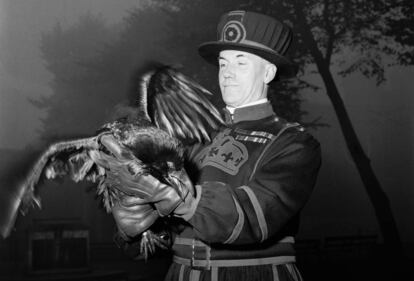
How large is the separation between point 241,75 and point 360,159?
373 cm

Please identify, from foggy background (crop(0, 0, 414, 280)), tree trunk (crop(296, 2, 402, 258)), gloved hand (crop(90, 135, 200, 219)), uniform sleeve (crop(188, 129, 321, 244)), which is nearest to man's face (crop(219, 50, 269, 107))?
uniform sleeve (crop(188, 129, 321, 244))

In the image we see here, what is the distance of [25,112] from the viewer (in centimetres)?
416

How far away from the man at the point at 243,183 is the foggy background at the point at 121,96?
1.85 metres

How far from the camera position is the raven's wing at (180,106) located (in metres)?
1.74

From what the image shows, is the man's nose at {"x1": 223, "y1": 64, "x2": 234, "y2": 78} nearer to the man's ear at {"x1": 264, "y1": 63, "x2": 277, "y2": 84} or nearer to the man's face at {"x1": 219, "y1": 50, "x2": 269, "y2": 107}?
the man's face at {"x1": 219, "y1": 50, "x2": 269, "y2": 107}

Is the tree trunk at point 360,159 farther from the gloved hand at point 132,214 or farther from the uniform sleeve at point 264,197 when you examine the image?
the gloved hand at point 132,214

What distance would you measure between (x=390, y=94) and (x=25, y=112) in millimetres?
3232

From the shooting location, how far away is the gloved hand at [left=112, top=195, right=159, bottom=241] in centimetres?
144

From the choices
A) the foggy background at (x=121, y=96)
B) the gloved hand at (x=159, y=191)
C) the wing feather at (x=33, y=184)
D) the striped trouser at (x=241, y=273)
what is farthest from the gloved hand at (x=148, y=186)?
the foggy background at (x=121, y=96)

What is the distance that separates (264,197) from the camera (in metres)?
1.43

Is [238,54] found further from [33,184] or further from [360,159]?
[360,159]

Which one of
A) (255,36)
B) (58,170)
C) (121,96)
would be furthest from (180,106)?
(121,96)

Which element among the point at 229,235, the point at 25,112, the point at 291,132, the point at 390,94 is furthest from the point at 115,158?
the point at 390,94

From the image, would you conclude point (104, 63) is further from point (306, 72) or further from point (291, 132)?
point (291, 132)
